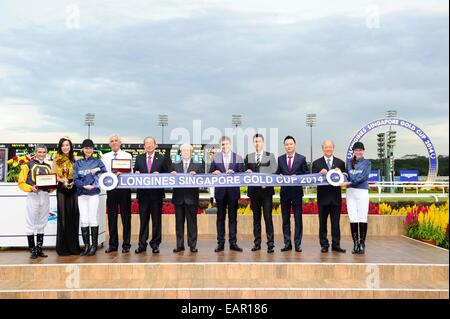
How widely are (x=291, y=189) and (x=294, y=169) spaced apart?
365mm

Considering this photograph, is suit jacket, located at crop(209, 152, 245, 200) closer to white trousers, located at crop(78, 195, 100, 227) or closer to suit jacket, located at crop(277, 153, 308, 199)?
suit jacket, located at crop(277, 153, 308, 199)

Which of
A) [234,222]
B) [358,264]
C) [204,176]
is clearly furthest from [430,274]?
[204,176]

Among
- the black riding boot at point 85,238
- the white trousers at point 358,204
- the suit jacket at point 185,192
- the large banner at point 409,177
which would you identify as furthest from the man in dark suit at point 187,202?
the large banner at point 409,177

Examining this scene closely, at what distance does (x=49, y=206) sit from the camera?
7.61 m

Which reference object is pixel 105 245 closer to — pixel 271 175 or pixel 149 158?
pixel 149 158

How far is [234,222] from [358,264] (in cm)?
217

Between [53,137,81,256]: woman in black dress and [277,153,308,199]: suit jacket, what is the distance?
11.1 ft

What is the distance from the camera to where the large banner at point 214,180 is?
729cm

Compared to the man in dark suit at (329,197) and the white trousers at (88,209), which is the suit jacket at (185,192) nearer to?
the white trousers at (88,209)

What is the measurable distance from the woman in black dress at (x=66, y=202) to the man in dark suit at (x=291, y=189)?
133 inches

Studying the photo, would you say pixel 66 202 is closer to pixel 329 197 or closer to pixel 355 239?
pixel 329 197

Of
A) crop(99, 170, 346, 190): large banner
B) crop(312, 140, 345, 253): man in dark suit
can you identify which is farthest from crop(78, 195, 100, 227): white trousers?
crop(312, 140, 345, 253): man in dark suit

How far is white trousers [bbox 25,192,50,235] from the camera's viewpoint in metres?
7.21
